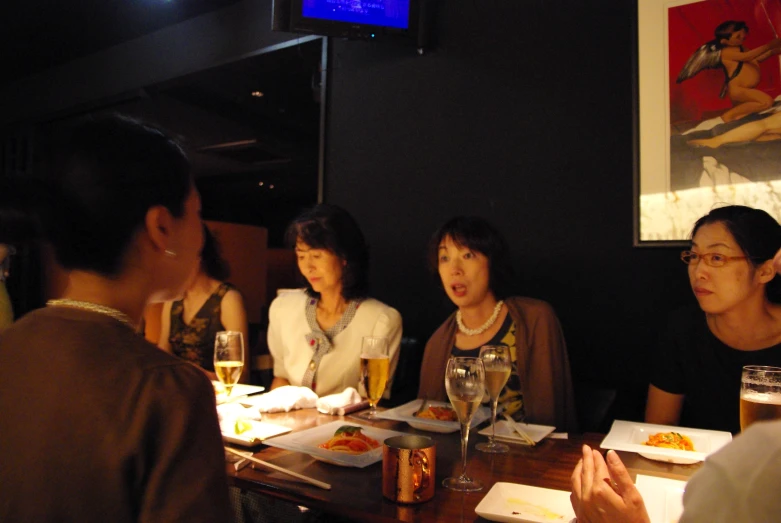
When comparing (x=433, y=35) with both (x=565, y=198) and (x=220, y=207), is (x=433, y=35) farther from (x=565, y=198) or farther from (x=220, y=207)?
(x=220, y=207)

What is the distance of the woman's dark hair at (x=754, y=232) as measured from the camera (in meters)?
1.89

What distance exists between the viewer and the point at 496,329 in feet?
8.07

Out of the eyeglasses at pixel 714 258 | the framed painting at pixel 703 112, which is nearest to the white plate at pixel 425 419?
the eyeglasses at pixel 714 258

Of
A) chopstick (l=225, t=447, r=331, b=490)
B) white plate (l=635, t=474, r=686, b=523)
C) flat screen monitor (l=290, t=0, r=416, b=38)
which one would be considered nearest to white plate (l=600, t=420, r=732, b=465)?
white plate (l=635, t=474, r=686, b=523)

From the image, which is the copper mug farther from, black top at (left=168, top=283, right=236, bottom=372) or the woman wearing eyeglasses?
black top at (left=168, top=283, right=236, bottom=372)

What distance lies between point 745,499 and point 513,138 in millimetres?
2760

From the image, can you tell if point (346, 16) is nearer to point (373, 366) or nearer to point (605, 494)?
point (373, 366)

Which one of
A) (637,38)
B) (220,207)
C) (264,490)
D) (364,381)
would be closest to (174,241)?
(264,490)

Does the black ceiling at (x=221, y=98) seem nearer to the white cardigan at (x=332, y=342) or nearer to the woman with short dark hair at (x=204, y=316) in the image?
the woman with short dark hair at (x=204, y=316)

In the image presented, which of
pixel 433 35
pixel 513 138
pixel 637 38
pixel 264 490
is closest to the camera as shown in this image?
pixel 264 490

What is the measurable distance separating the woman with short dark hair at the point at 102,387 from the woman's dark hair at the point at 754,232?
1.80 meters

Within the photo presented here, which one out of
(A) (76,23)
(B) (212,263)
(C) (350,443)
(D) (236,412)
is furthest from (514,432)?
(A) (76,23)

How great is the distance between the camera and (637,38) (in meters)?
A: 2.64

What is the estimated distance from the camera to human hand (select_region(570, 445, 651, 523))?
3.04 ft
